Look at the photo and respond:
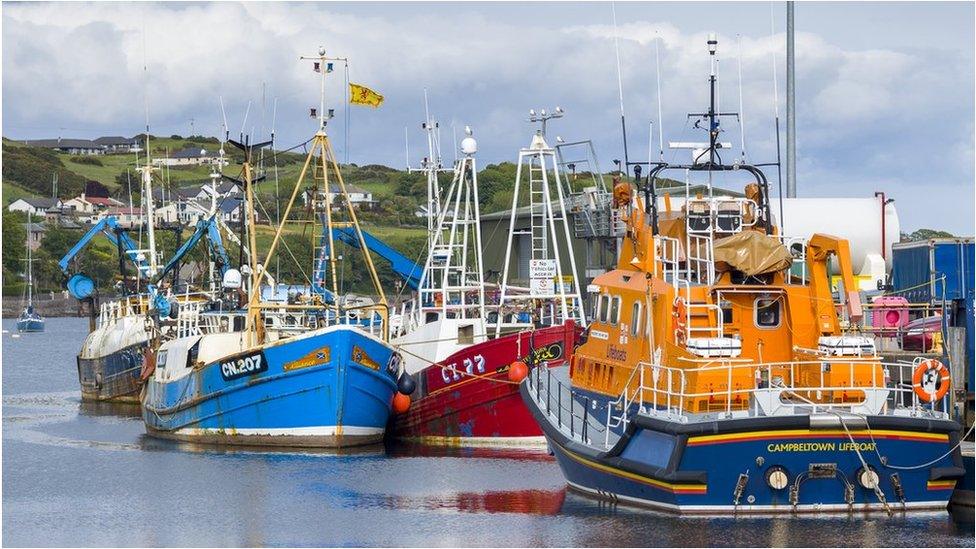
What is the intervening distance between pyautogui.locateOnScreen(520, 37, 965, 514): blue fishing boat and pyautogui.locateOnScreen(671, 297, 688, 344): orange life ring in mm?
22

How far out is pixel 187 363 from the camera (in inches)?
1523

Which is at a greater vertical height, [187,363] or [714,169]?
[714,169]

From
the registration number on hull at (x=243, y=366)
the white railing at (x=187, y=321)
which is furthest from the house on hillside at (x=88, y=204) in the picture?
the registration number on hull at (x=243, y=366)

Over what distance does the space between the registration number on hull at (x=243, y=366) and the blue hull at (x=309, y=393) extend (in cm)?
3

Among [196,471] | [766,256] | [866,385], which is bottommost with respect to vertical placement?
[196,471]

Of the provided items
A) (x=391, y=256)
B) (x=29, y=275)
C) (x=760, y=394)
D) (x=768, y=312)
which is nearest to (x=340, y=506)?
(x=768, y=312)

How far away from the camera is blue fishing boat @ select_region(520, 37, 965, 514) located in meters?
22.0

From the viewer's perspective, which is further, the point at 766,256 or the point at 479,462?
the point at 479,462

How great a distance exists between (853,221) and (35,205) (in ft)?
414

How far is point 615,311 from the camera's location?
26031 millimetres

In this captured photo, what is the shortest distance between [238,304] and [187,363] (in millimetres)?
4813

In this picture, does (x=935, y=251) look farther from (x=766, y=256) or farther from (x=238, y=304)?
(x=238, y=304)

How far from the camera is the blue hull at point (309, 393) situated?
3459 cm

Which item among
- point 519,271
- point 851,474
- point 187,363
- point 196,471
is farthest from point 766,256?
point 519,271
